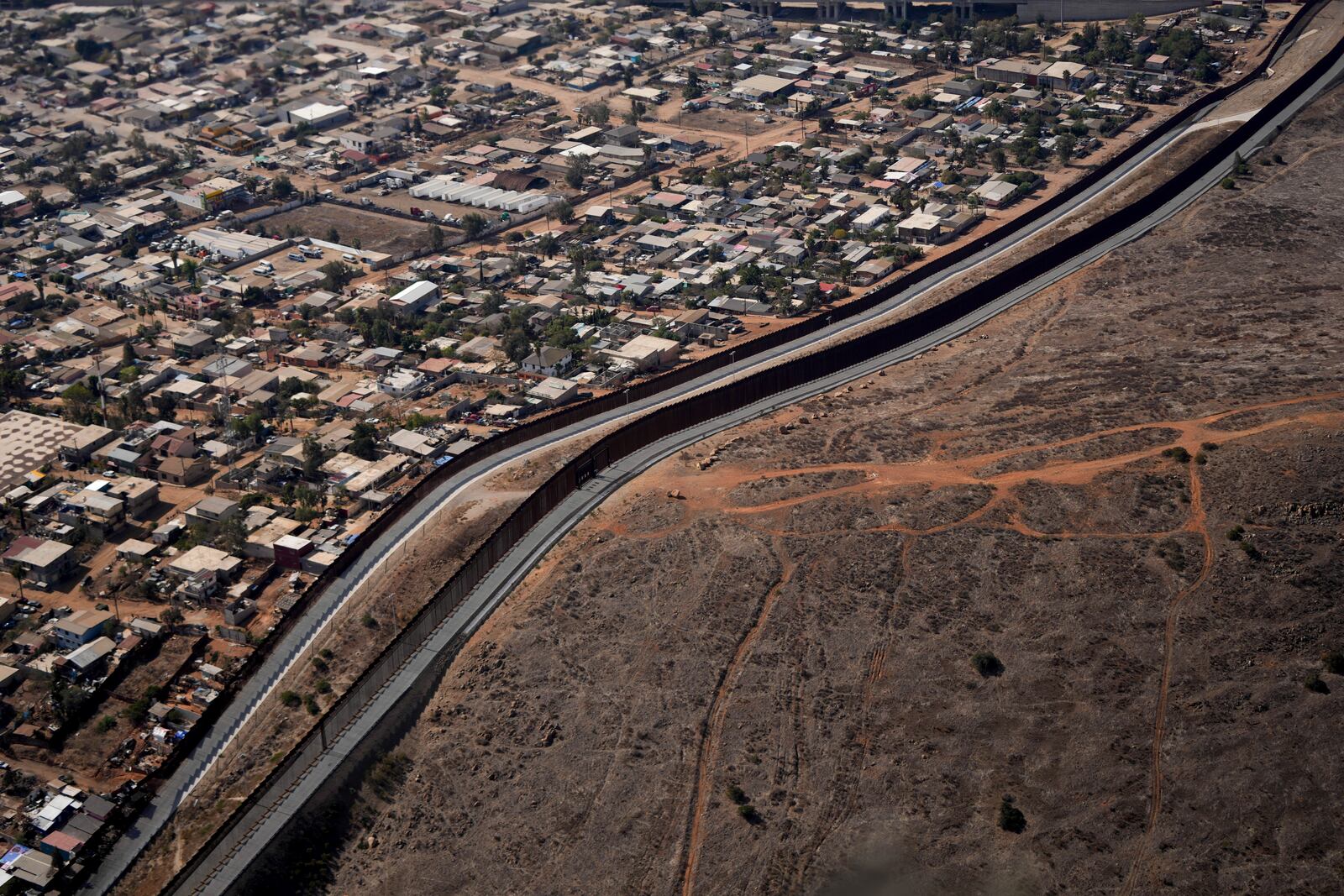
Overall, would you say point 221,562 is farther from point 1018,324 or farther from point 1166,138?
point 1166,138

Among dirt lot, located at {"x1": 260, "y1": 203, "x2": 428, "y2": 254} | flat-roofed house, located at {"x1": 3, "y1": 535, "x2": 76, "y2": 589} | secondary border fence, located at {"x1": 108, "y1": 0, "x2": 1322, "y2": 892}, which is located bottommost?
flat-roofed house, located at {"x1": 3, "y1": 535, "x2": 76, "y2": 589}

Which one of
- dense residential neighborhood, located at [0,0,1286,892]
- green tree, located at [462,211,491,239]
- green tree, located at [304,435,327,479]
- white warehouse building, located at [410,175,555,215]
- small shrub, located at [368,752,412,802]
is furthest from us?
white warehouse building, located at [410,175,555,215]

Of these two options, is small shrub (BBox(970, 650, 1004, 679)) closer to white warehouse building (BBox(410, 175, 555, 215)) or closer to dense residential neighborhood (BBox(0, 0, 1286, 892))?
dense residential neighborhood (BBox(0, 0, 1286, 892))

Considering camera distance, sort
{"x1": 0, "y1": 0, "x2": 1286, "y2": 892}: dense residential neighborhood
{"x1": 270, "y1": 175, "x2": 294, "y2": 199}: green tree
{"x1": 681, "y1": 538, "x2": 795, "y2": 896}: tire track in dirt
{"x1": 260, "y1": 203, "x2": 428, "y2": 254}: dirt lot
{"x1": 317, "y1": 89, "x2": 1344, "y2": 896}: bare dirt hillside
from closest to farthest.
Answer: {"x1": 681, "y1": 538, "x2": 795, "y2": 896}: tire track in dirt
{"x1": 317, "y1": 89, "x2": 1344, "y2": 896}: bare dirt hillside
{"x1": 0, "y1": 0, "x2": 1286, "y2": 892}: dense residential neighborhood
{"x1": 260, "y1": 203, "x2": 428, "y2": 254}: dirt lot
{"x1": 270, "y1": 175, "x2": 294, "y2": 199}: green tree

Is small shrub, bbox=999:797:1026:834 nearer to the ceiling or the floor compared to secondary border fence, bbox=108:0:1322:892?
nearer to the floor

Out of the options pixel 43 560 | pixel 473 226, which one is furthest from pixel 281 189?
pixel 43 560

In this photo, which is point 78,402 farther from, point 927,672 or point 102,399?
point 927,672

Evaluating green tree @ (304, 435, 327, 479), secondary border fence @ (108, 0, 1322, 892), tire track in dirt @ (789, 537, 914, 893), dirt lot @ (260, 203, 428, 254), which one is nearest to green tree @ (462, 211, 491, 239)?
dirt lot @ (260, 203, 428, 254)
